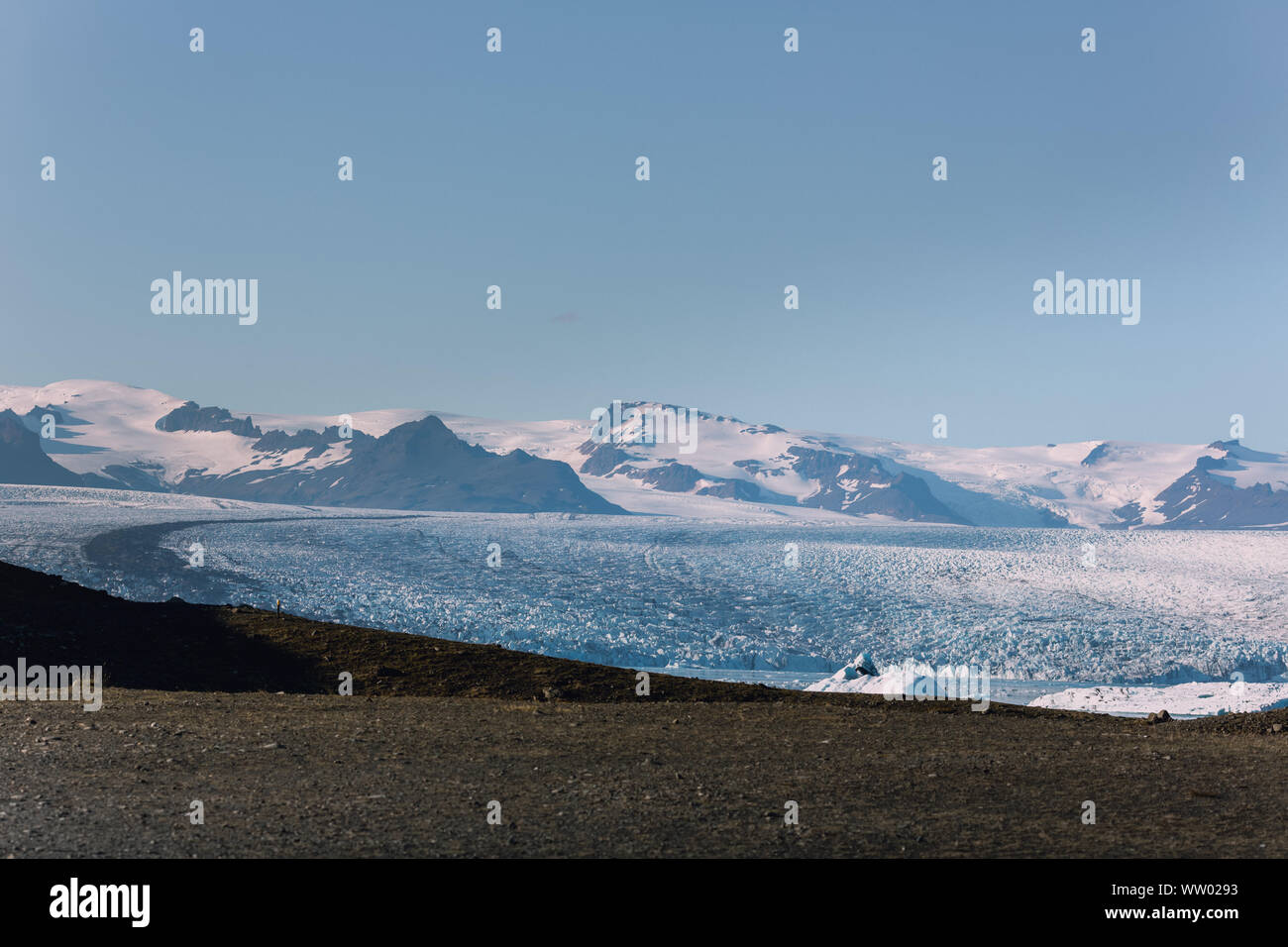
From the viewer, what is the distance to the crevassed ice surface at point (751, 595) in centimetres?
3628

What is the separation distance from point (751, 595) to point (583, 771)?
124ft

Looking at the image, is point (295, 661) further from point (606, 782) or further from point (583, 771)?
point (606, 782)

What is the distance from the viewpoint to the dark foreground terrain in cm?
697

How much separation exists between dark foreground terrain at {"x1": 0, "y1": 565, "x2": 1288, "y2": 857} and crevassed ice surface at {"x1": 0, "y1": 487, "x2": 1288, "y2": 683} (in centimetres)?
1895

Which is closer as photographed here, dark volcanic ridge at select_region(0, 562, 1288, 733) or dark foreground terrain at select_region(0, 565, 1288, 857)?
dark foreground terrain at select_region(0, 565, 1288, 857)

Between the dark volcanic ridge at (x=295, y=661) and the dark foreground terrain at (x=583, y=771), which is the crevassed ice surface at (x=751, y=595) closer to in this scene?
the dark volcanic ridge at (x=295, y=661)

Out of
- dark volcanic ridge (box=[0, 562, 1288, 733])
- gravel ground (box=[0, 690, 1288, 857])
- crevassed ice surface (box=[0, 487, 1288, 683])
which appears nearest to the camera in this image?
gravel ground (box=[0, 690, 1288, 857])

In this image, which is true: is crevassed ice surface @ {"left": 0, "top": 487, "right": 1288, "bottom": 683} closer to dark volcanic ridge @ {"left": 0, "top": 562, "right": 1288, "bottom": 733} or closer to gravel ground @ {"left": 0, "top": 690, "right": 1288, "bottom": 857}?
dark volcanic ridge @ {"left": 0, "top": 562, "right": 1288, "bottom": 733}

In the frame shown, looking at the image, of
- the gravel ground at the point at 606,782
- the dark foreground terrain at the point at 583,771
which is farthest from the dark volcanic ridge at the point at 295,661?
the gravel ground at the point at 606,782

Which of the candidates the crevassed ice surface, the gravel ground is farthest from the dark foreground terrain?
the crevassed ice surface

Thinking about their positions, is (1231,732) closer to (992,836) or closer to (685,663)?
(992,836)

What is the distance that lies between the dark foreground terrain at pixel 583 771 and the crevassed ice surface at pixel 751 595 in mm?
18953

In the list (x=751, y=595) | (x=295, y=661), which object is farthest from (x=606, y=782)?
(x=751, y=595)
